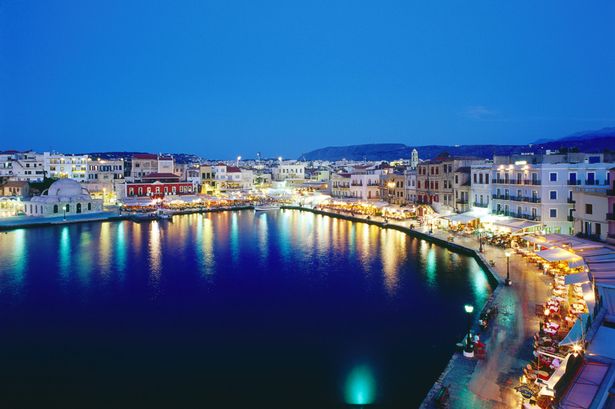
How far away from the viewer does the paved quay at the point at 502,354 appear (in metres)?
9.84

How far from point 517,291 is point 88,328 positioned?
52.3 ft

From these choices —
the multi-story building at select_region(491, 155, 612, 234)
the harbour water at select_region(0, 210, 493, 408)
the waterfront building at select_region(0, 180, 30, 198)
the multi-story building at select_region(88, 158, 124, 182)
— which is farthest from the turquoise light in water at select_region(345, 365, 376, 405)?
the multi-story building at select_region(88, 158, 124, 182)

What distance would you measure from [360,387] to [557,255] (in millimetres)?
10865

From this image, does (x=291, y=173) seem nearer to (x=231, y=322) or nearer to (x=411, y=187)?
(x=411, y=187)

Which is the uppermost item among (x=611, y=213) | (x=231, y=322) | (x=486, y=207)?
(x=611, y=213)

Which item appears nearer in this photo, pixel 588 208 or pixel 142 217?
pixel 588 208

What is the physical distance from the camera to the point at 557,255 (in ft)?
59.7

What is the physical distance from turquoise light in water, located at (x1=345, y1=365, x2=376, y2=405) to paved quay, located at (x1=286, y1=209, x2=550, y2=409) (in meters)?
1.94

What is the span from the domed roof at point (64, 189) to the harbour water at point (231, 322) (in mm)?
19209

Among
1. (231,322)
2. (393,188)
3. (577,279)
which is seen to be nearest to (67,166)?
(393,188)

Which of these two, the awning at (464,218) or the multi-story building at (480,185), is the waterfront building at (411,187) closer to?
the multi-story building at (480,185)

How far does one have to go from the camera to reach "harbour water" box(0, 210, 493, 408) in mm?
12109

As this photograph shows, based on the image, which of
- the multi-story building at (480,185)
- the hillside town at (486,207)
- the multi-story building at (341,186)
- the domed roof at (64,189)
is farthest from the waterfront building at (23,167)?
the multi-story building at (480,185)

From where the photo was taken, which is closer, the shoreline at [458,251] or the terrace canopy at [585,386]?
the terrace canopy at [585,386]
